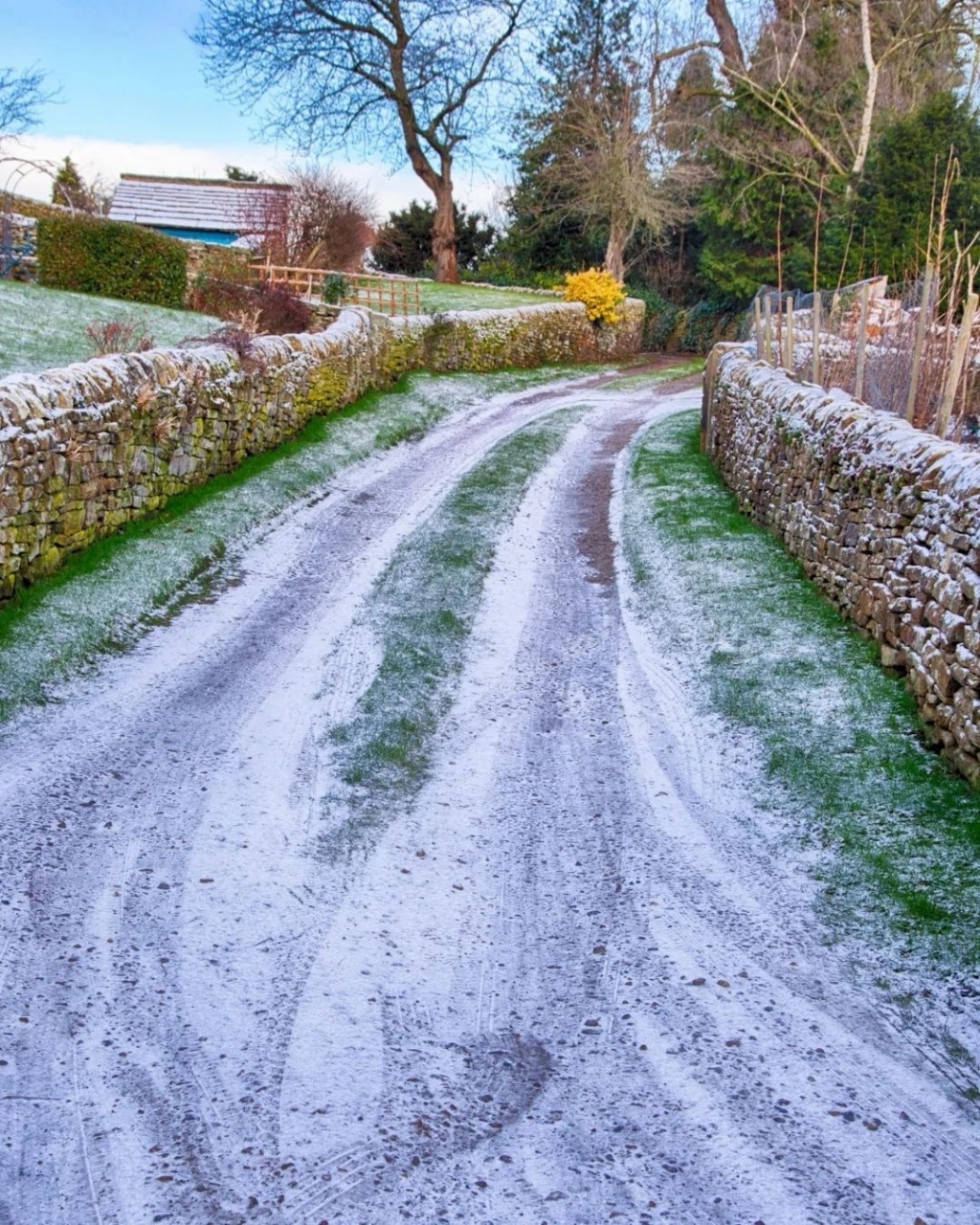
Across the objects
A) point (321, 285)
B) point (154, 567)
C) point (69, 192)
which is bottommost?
point (154, 567)

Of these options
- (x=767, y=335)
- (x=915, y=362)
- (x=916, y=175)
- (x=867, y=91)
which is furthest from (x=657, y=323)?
(x=915, y=362)

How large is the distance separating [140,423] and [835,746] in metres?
7.35

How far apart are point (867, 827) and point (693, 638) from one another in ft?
10.6

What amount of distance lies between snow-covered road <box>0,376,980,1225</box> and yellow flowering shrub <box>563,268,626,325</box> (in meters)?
26.7

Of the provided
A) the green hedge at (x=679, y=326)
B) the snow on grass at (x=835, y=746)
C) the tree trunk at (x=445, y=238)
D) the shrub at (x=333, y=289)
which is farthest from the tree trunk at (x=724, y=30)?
the snow on grass at (x=835, y=746)

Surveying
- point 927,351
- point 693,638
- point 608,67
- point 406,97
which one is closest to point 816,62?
point 608,67

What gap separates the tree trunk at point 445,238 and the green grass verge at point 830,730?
32.1m

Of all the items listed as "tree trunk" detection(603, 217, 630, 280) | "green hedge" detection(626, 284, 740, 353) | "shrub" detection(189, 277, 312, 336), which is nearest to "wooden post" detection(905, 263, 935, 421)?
"shrub" detection(189, 277, 312, 336)

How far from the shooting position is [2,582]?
26.5ft

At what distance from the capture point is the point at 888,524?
8.05m

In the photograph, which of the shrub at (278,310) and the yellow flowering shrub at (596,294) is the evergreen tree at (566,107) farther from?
the shrub at (278,310)

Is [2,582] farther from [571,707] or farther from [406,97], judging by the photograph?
[406,97]

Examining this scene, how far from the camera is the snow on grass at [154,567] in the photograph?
7500 millimetres

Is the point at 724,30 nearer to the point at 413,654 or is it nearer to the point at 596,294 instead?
the point at 596,294
